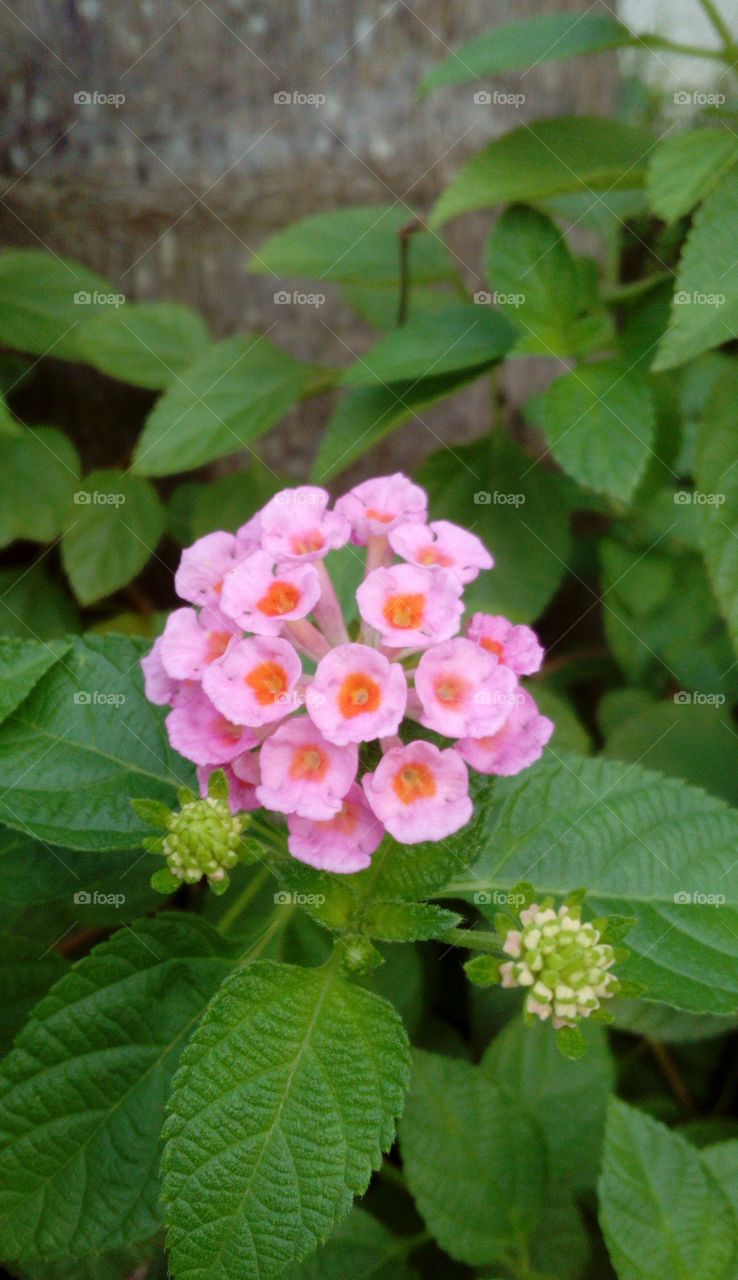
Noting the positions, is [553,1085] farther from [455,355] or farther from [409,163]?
[409,163]

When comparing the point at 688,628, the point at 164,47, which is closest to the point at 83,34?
the point at 164,47

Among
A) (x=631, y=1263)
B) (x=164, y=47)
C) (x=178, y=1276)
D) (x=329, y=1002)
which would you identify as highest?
(x=164, y=47)

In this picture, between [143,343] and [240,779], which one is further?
[143,343]

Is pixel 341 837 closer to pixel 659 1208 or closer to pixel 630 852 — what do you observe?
pixel 630 852

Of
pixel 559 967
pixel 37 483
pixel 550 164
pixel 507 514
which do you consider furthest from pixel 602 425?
pixel 37 483

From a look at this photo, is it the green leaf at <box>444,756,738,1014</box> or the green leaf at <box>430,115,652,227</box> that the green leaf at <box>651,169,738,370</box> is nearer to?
the green leaf at <box>430,115,652,227</box>

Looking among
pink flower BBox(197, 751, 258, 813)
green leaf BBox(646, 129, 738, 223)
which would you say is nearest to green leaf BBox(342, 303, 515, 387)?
green leaf BBox(646, 129, 738, 223)

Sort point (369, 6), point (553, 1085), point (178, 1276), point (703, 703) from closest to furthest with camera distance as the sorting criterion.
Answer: point (178, 1276) → point (553, 1085) → point (703, 703) → point (369, 6)
